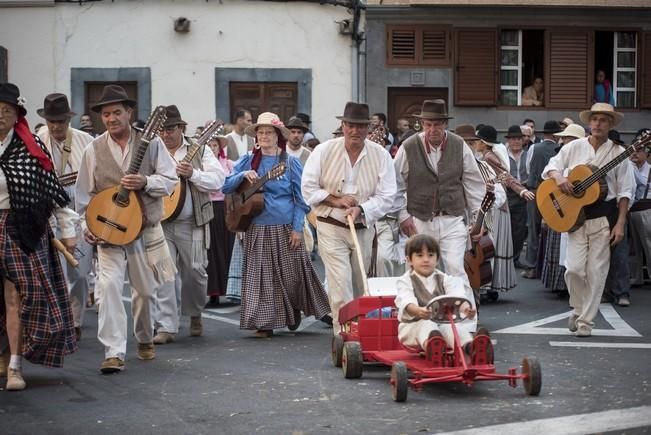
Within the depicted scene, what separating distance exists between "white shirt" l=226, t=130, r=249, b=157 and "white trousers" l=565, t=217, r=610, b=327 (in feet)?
25.2

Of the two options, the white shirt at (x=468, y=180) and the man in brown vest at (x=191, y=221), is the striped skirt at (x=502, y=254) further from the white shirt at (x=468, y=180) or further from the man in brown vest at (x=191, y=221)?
the man in brown vest at (x=191, y=221)

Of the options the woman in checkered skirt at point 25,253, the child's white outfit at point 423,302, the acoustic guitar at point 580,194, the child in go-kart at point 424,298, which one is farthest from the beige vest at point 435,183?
the woman in checkered skirt at point 25,253

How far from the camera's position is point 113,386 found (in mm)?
9852

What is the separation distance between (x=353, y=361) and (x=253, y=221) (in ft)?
10.9

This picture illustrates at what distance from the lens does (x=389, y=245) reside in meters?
14.8

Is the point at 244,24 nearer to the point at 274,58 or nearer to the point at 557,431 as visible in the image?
the point at 274,58

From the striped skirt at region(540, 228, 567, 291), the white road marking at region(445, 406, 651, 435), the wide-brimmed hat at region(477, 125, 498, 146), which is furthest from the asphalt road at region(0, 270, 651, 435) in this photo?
the wide-brimmed hat at region(477, 125, 498, 146)

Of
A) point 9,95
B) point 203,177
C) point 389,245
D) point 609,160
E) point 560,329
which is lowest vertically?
point 560,329

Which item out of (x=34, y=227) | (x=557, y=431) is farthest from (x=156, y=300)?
(x=557, y=431)

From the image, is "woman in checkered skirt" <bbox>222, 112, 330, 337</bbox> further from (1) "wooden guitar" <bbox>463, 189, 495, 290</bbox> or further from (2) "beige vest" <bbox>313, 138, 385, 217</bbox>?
(1) "wooden guitar" <bbox>463, 189, 495, 290</bbox>

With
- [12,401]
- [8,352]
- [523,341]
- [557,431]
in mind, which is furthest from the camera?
[523,341]

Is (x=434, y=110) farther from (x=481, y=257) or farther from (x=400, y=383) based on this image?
(x=400, y=383)

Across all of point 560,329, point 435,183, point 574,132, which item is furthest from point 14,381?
point 574,132

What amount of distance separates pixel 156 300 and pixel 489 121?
A: 1789cm
